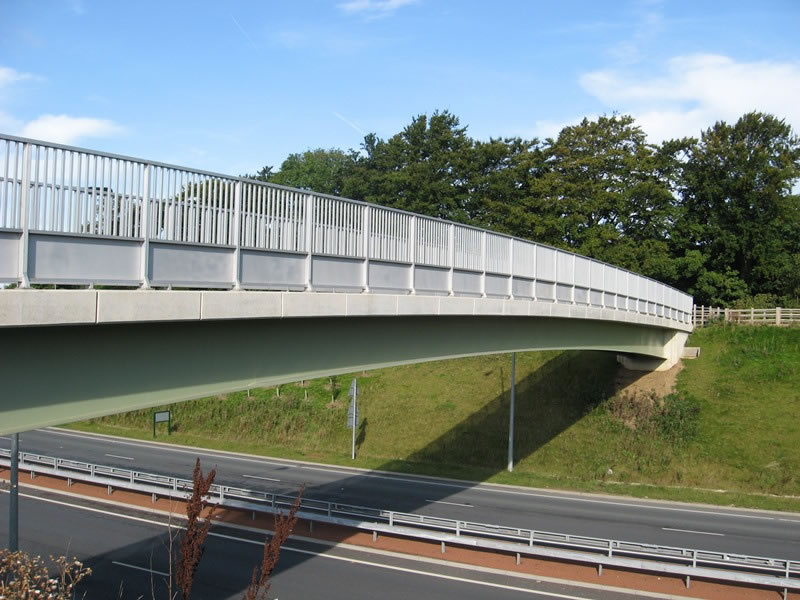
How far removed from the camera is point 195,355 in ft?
30.4

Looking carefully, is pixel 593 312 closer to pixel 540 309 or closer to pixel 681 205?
pixel 540 309

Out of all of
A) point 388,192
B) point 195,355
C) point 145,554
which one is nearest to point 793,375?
point 145,554

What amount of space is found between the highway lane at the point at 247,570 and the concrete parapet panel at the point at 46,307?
7.45m

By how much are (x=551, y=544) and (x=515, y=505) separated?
4.77 meters

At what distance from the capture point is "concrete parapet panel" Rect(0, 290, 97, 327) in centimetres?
662

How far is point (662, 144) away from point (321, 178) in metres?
48.1

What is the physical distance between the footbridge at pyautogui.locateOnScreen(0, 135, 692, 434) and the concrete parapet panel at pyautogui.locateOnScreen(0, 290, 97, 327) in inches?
0.5

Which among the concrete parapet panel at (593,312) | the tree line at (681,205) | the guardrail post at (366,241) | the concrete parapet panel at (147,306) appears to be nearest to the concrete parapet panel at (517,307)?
the concrete parapet panel at (593,312)

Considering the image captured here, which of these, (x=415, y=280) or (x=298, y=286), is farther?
(x=415, y=280)

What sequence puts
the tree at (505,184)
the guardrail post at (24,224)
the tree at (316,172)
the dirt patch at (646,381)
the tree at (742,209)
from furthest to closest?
the tree at (316,172) → the tree at (505,184) → the tree at (742,209) → the dirt patch at (646,381) → the guardrail post at (24,224)

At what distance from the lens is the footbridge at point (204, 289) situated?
724 cm

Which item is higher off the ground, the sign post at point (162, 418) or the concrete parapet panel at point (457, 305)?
the concrete parapet panel at point (457, 305)

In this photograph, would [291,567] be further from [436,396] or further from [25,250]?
[436,396]

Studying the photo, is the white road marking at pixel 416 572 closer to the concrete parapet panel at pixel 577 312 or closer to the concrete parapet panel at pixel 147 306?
the concrete parapet panel at pixel 577 312
